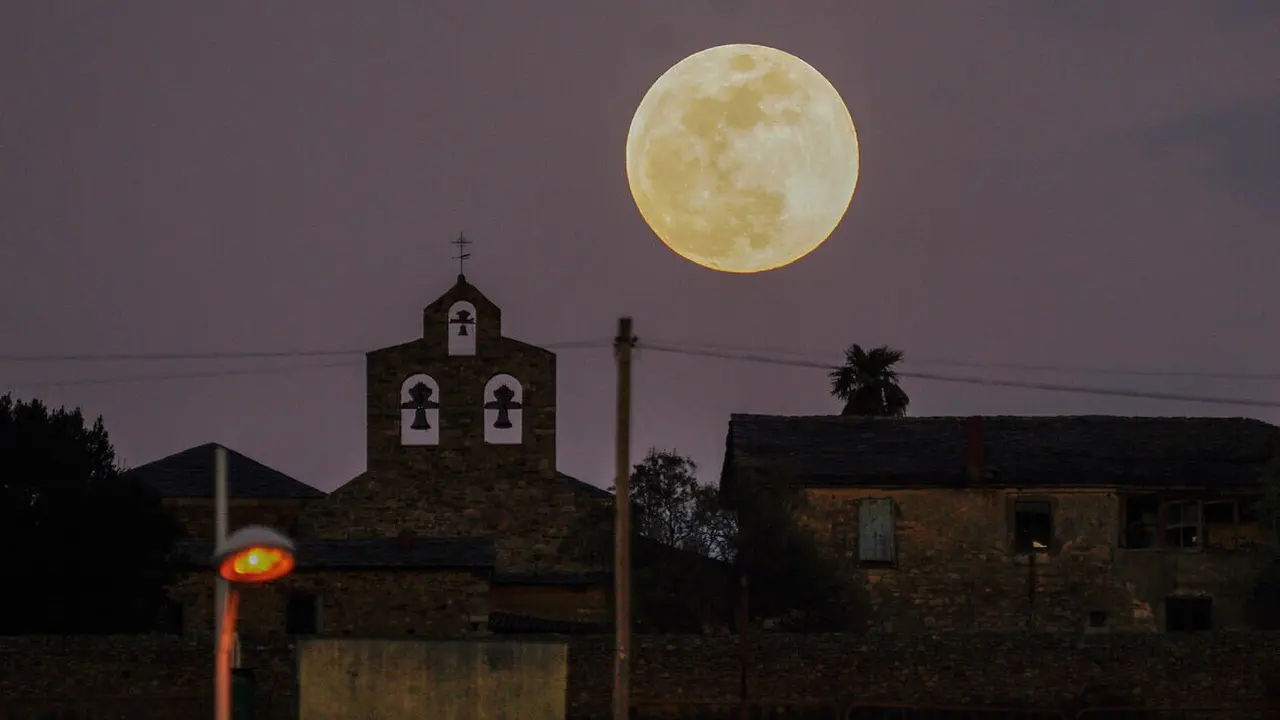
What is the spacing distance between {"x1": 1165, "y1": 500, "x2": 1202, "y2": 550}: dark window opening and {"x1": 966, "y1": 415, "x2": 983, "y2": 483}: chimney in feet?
15.2

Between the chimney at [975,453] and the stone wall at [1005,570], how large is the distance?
37 cm

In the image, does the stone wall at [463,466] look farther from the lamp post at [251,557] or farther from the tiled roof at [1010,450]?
the lamp post at [251,557]

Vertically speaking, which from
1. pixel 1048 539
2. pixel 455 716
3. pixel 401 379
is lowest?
pixel 455 716

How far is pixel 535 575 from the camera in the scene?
156 feet

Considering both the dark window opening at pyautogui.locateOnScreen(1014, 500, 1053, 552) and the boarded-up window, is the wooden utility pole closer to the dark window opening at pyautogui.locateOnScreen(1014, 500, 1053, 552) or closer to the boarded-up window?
the boarded-up window

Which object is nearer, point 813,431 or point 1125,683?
point 1125,683

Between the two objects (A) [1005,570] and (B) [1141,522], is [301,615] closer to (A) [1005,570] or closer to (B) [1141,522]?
(A) [1005,570]

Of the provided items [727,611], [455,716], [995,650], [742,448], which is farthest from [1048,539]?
[455,716]

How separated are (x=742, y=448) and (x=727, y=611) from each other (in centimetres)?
880

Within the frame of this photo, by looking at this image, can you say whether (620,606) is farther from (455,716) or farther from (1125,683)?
(1125,683)

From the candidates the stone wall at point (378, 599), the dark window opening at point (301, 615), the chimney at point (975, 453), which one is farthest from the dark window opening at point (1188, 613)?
the dark window opening at point (301, 615)

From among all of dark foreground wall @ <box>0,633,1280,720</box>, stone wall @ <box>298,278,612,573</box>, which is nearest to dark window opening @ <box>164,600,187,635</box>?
stone wall @ <box>298,278,612,573</box>

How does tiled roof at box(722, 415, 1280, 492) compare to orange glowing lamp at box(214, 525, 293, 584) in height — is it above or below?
above

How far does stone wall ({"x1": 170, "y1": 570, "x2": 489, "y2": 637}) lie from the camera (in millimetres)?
42469
